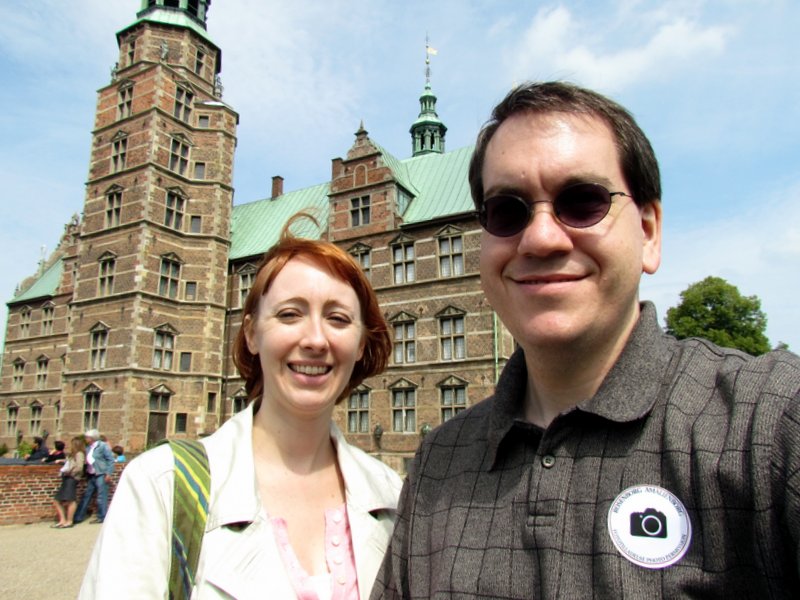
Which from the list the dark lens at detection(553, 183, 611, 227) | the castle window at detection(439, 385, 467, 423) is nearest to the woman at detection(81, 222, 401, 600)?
the dark lens at detection(553, 183, 611, 227)

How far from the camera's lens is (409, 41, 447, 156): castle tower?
42719 millimetres

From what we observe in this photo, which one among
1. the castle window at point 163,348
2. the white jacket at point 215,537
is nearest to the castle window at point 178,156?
the castle window at point 163,348

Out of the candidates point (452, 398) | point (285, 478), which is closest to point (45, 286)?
point (452, 398)

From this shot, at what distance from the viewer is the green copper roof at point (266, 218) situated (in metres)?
25.6

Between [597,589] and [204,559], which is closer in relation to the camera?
[597,589]

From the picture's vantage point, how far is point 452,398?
19.3 m

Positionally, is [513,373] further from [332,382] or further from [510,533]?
[332,382]

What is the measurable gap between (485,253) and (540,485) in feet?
2.23

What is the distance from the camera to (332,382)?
2.56 meters

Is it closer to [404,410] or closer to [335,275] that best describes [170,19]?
[404,410]

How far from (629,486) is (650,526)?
10cm

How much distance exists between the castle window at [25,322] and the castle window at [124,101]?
46.8 ft

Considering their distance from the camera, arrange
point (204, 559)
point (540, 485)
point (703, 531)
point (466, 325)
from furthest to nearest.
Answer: point (466, 325) → point (204, 559) → point (540, 485) → point (703, 531)

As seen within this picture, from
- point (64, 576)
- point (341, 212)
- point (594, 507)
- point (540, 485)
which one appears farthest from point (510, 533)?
point (341, 212)
